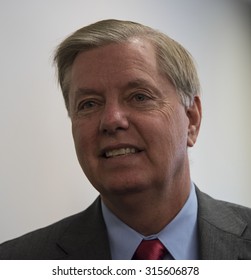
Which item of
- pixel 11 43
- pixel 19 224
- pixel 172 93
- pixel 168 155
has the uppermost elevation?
pixel 11 43

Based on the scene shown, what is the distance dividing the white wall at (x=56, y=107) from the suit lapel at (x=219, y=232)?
1.07ft

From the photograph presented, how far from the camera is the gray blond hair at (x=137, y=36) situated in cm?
80

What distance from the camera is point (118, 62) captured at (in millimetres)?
782

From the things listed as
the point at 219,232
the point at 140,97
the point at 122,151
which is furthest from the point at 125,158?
the point at 219,232

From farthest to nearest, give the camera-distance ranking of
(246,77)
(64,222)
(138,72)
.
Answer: (246,77) → (64,222) → (138,72)

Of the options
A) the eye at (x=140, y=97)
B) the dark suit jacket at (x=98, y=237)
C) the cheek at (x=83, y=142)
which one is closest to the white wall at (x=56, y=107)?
the dark suit jacket at (x=98, y=237)

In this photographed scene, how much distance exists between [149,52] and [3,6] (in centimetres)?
42

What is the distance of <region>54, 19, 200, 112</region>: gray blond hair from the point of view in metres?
0.80

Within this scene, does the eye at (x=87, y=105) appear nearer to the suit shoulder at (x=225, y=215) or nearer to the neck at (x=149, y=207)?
the neck at (x=149, y=207)

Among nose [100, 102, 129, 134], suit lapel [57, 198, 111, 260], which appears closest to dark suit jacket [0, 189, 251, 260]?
suit lapel [57, 198, 111, 260]

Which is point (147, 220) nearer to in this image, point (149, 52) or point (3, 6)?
point (149, 52)

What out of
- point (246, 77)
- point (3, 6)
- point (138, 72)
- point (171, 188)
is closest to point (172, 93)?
point (138, 72)

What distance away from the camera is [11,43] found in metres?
0.96

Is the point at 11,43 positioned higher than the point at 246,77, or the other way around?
the point at 11,43
